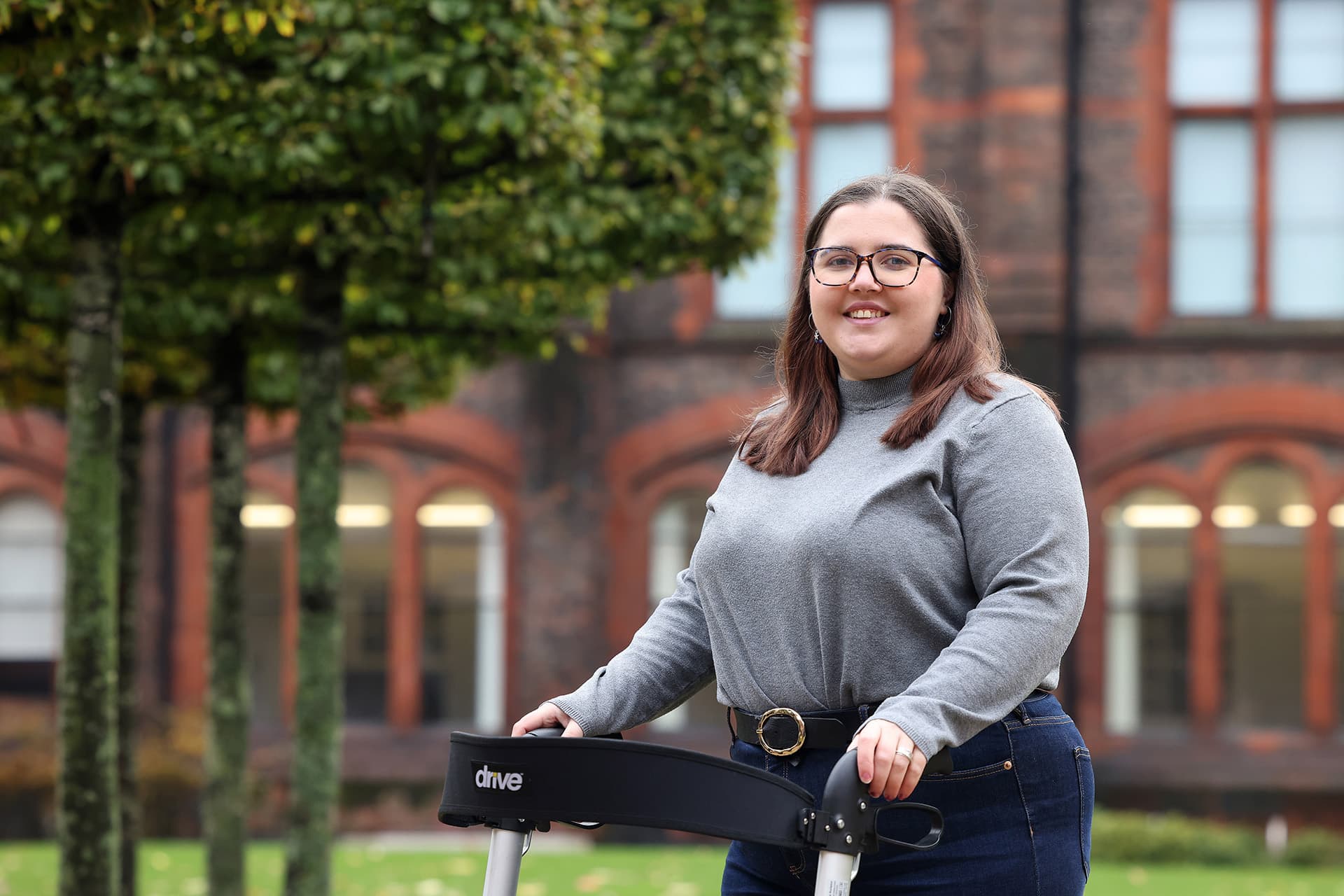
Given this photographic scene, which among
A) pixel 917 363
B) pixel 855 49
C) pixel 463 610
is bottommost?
pixel 463 610

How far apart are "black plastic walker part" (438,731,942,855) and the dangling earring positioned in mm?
762

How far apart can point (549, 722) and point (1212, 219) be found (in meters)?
13.3

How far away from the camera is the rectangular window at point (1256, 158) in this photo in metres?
14.6

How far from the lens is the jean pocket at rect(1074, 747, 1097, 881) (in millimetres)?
2637

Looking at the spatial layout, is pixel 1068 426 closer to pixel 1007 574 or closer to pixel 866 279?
pixel 866 279

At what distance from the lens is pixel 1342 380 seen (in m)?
A: 14.4

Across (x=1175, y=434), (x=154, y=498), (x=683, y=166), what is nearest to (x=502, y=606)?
(x=154, y=498)

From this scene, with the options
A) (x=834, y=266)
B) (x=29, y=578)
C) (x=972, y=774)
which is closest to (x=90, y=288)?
(x=834, y=266)

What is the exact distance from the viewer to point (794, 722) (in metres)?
2.64

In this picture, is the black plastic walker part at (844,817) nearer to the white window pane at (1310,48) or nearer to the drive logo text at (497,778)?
the drive logo text at (497,778)

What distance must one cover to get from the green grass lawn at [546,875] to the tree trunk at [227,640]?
2202 millimetres

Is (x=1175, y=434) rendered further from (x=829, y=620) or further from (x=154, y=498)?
(x=829, y=620)

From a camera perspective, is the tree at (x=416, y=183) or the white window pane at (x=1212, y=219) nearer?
the tree at (x=416, y=183)

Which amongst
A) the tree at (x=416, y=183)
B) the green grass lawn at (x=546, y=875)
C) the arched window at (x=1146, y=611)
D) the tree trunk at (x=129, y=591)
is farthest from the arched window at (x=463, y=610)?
the tree at (x=416, y=183)
